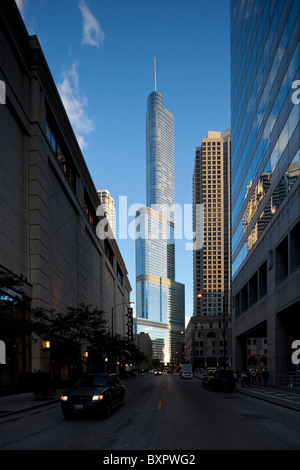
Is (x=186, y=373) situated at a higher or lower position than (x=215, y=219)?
lower

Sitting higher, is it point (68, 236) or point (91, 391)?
point (68, 236)

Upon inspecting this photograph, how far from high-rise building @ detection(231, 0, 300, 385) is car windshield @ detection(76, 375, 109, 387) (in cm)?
1782

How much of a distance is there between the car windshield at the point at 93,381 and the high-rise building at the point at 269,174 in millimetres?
17818

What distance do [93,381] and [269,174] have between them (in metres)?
28.2

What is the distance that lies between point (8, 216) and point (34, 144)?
25.0 ft

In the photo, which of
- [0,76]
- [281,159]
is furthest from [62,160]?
[281,159]

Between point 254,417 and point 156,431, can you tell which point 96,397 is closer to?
point 156,431

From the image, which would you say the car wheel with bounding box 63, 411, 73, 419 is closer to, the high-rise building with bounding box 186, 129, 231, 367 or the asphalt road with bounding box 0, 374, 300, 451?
the asphalt road with bounding box 0, 374, 300, 451

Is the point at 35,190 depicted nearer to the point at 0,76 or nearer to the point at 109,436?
the point at 0,76

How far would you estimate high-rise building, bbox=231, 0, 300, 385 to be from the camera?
31.2 m

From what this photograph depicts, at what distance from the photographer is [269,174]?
3862 cm

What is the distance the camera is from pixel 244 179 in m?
52.5

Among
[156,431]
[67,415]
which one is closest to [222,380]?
[67,415]

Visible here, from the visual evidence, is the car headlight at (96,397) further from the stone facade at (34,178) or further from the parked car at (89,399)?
the stone facade at (34,178)
